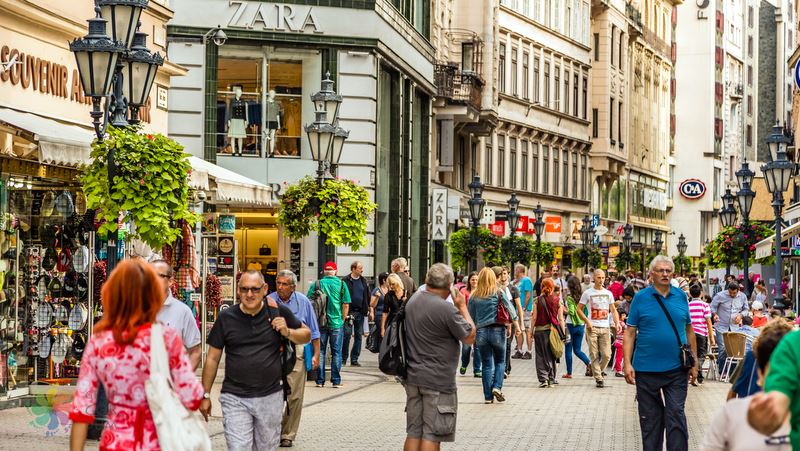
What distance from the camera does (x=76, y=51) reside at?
14.5 m

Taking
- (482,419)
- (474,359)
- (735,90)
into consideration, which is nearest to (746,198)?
(474,359)

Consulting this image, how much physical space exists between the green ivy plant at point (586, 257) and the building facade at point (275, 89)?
Result: 84.0 ft

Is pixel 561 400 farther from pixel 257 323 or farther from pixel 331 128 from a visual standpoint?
pixel 257 323

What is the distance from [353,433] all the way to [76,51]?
479 cm

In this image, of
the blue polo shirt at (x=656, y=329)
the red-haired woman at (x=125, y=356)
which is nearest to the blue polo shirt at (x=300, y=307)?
the blue polo shirt at (x=656, y=329)

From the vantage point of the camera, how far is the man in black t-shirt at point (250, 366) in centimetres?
1076

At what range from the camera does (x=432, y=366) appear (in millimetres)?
12438

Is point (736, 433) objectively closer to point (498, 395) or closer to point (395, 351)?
point (395, 351)

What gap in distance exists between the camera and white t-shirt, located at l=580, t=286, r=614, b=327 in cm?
2498

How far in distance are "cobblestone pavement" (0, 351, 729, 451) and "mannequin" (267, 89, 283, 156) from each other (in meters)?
11.7

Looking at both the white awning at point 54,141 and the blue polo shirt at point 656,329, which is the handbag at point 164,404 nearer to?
the blue polo shirt at point 656,329

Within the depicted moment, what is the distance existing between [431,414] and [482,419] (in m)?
6.11

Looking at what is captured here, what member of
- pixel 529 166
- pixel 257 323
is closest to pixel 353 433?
pixel 257 323

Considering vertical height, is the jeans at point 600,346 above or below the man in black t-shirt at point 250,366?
below
